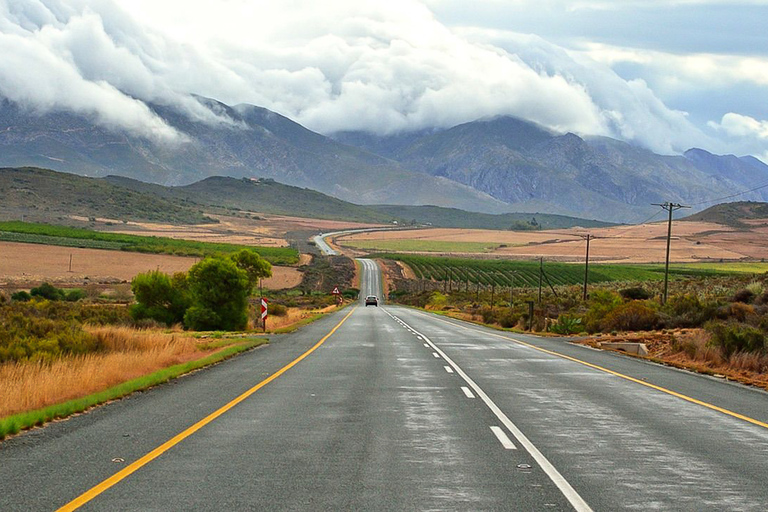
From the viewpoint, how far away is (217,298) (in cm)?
5275

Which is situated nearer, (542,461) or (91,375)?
(542,461)

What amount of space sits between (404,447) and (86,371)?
915 cm

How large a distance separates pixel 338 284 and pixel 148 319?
79.5 m

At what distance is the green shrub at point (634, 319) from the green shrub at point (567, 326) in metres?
3.65

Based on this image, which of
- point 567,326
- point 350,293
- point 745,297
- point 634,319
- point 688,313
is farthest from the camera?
point 350,293

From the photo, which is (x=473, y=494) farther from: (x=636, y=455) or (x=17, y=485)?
(x=17, y=485)

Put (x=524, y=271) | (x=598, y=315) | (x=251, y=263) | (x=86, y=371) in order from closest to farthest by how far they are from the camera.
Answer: (x=86, y=371), (x=598, y=315), (x=251, y=263), (x=524, y=271)

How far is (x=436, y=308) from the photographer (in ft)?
314

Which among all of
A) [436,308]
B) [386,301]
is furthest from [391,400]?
[386,301]

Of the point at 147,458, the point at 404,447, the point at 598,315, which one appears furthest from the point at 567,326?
the point at 147,458

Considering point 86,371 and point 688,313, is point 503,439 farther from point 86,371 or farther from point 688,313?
point 688,313

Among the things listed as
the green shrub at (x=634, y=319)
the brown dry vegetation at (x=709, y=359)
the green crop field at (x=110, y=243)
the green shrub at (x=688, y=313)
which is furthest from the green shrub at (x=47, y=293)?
the green crop field at (x=110, y=243)

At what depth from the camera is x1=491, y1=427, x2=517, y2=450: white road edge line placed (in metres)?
11.4

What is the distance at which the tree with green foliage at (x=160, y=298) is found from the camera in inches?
2156
